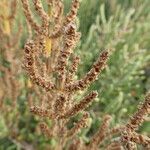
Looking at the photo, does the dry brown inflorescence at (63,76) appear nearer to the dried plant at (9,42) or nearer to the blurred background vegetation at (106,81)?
the dried plant at (9,42)

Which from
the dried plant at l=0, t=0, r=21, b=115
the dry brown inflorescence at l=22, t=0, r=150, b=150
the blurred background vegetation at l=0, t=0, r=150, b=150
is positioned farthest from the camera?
the blurred background vegetation at l=0, t=0, r=150, b=150

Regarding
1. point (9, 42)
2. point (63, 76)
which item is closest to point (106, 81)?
point (9, 42)

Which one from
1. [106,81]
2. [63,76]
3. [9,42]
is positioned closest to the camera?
[63,76]

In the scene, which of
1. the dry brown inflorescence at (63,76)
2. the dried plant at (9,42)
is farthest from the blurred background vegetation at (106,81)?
the dry brown inflorescence at (63,76)

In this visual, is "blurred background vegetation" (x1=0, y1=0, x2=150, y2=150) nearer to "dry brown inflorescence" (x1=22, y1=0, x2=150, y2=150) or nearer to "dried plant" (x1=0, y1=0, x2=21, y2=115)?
"dried plant" (x1=0, y1=0, x2=21, y2=115)

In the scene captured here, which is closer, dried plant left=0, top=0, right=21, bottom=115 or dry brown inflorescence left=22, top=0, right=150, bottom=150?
dry brown inflorescence left=22, top=0, right=150, bottom=150

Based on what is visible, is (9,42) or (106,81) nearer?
(9,42)

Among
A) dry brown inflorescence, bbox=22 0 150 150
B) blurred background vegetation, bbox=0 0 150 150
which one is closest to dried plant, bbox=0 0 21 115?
blurred background vegetation, bbox=0 0 150 150

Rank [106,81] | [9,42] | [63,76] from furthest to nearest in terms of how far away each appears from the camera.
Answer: [106,81] < [9,42] < [63,76]

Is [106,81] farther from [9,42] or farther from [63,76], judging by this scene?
[63,76]
